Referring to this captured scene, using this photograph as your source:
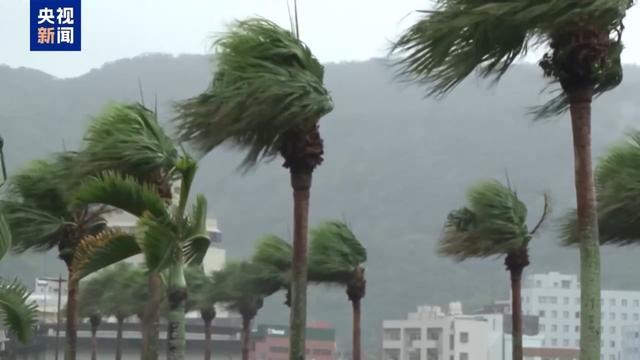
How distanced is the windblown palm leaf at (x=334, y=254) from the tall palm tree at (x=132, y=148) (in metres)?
7.96

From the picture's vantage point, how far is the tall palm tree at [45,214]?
17.7 m

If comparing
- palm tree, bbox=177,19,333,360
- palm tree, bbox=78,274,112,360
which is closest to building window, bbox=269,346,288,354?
palm tree, bbox=78,274,112,360

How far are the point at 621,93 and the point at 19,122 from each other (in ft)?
306

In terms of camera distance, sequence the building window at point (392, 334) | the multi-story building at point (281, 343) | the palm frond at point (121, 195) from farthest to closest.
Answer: the building window at point (392, 334)
the multi-story building at point (281, 343)
the palm frond at point (121, 195)

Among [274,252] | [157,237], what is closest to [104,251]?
[157,237]

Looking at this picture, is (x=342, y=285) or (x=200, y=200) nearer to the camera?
(x=200, y=200)

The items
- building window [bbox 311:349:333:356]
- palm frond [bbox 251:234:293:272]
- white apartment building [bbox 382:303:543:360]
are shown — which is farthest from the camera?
white apartment building [bbox 382:303:543:360]

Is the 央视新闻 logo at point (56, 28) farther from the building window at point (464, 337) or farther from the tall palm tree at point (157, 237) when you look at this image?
the building window at point (464, 337)

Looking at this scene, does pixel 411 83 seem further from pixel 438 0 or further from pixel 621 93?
pixel 621 93

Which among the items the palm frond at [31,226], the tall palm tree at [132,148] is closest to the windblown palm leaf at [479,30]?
the tall palm tree at [132,148]

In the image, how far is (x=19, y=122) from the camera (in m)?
158

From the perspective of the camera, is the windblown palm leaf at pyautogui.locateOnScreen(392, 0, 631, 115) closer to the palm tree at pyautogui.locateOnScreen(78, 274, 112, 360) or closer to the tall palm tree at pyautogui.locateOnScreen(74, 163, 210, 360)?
the tall palm tree at pyautogui.locateOnScreen(74, 163, 210, 360)

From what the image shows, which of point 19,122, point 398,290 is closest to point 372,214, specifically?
point 398,290

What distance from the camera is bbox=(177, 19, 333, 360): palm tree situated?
42.9 ft
